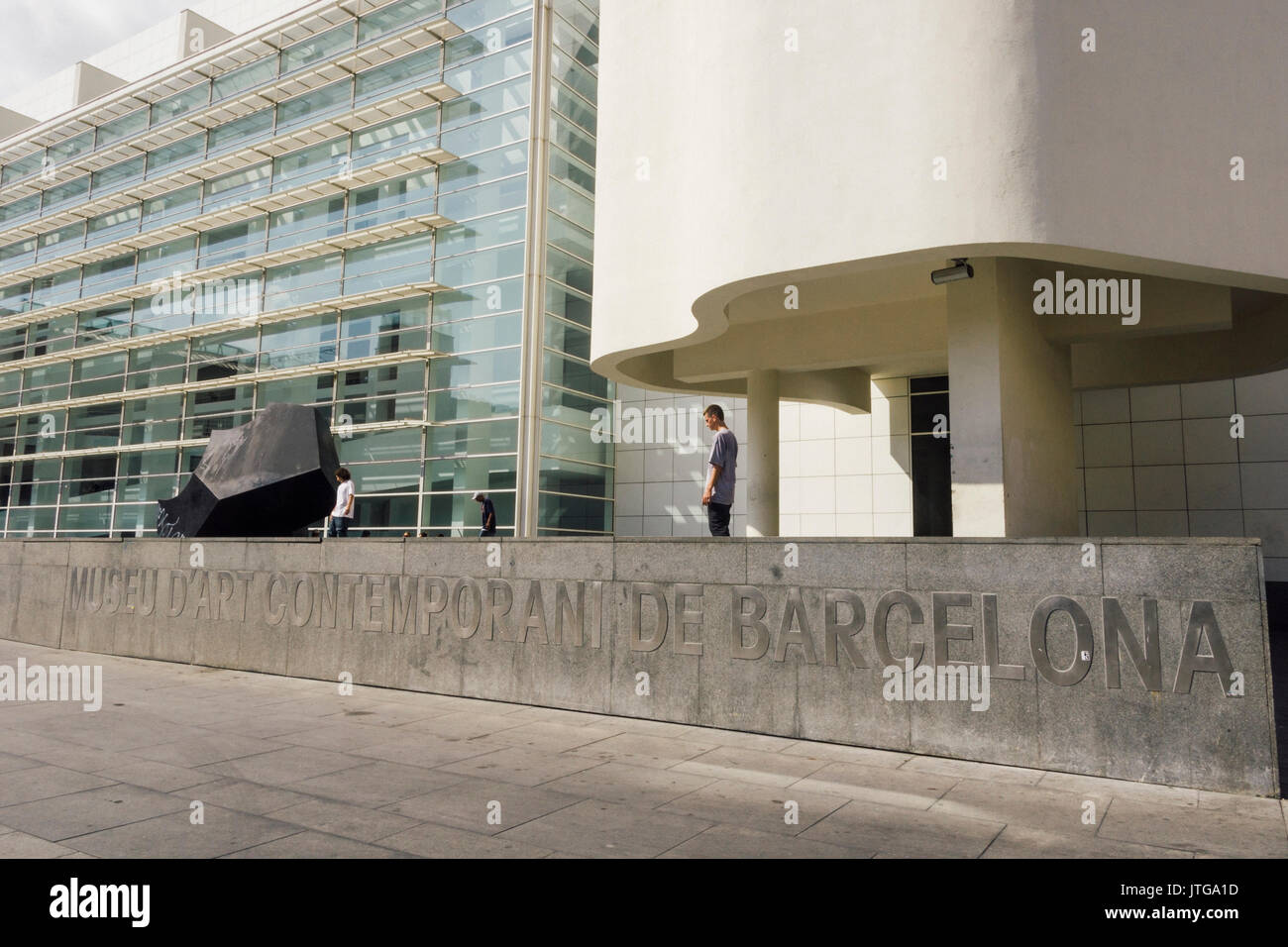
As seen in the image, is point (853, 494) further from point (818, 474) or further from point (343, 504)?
point (343, 504)

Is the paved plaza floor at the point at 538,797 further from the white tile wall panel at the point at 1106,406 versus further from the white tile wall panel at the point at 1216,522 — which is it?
the white tile wall panel at the point at 1106,406

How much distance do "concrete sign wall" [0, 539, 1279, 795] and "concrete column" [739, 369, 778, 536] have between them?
902cm

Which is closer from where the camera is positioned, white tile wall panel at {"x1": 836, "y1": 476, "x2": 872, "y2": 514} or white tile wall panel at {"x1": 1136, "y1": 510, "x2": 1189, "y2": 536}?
white tile wall panel at {"x1": 1136, "y1": 510, "x2": 1189, "y2": 536}

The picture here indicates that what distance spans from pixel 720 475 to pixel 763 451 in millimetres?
7932

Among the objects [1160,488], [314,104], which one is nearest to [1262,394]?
[1160,488]

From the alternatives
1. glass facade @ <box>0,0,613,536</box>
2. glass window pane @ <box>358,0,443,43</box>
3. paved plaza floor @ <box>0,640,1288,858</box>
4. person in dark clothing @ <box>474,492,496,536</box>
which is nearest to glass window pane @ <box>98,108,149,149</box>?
glass facade @ <box>0,0,613,536</box>

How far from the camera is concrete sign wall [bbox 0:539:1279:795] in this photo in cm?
643

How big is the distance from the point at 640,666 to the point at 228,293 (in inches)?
1208

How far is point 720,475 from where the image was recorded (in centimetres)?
1061

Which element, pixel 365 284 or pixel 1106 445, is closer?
pixel 1106 445

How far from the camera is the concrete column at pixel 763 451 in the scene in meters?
18.1

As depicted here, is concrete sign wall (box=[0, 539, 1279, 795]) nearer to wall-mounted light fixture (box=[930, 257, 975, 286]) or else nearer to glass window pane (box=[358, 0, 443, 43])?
wall-mounted light fixture (box=[930, 257, 975, 286])

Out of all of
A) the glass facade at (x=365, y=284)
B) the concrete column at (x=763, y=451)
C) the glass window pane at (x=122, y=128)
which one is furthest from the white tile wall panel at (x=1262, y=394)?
the glass window pane at (x=122, y=128)

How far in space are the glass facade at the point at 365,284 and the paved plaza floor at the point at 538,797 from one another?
58.0 feet
